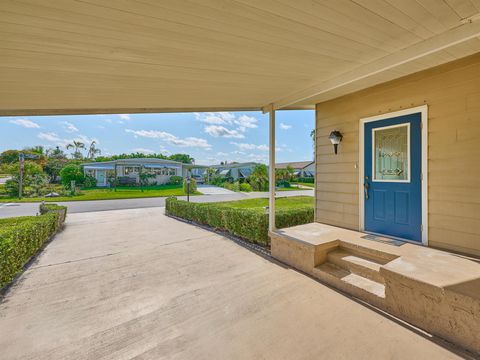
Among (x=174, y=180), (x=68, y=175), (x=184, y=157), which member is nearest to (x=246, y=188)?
(x=174, y=180)

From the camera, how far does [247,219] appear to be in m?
4.79

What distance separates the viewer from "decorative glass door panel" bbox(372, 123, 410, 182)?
335 cm

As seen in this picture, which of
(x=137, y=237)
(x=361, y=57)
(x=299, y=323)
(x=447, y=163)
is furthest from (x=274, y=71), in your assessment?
(x=137, y=237)

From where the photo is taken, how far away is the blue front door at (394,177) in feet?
10.6

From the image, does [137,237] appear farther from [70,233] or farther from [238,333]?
[238,333]

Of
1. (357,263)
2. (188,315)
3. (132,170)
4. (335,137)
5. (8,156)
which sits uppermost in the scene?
(8,156)

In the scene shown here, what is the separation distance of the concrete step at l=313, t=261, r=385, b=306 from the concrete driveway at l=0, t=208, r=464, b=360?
0.49 ft

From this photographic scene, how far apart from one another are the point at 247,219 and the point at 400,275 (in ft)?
9.72

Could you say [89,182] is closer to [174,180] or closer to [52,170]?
[52,170]

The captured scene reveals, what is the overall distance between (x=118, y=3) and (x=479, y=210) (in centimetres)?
412

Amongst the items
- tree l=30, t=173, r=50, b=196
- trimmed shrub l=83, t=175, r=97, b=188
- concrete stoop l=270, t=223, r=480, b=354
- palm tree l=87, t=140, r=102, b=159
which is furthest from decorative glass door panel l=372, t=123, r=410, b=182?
palm tree l=87, t=140, r=102, b=159

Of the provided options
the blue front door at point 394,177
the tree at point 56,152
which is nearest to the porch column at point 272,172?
the blue front door at point 394,177

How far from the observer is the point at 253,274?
3.24m

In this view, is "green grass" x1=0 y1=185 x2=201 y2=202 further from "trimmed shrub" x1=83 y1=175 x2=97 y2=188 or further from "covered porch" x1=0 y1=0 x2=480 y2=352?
"covered porch" x1=0 y1=0 x2=480 y2=352
